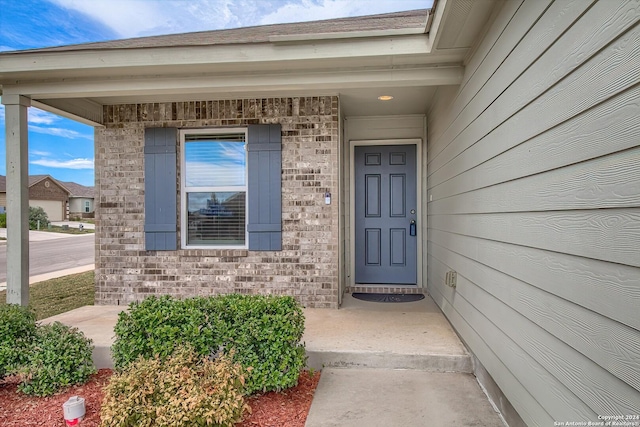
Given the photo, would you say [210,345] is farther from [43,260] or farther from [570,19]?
[43,260]

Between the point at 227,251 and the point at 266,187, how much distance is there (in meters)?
0.89

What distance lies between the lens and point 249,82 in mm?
3377

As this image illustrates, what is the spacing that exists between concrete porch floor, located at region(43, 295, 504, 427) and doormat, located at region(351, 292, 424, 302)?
62cm

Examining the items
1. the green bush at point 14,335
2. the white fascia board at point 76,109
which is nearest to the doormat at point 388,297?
the green bush at point 14,335

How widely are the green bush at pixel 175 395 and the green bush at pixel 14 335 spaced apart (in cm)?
103

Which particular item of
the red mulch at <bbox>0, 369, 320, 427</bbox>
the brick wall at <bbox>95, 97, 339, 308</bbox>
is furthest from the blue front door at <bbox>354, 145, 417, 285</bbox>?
the red mulch at <bbox>0, 369, 320, 427</bbox>

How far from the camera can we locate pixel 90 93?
11.7 ft

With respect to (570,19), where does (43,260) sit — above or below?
below

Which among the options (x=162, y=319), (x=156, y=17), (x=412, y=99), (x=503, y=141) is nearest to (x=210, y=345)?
(x=162, y=319)

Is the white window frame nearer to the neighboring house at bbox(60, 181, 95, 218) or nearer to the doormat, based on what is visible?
the doormat

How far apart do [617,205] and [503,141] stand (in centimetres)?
105

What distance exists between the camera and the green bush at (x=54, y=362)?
8.22 feet

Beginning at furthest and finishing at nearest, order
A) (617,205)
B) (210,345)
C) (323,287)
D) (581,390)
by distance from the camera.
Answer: (323,287) → (210,345) → (581,390) → (617,205)

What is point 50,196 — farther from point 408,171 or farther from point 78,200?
point 408,171
